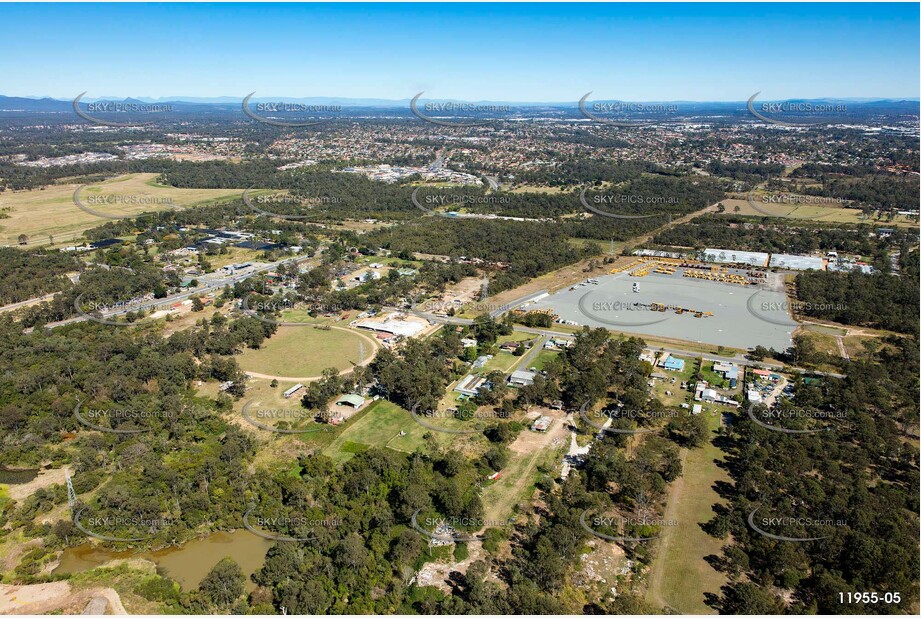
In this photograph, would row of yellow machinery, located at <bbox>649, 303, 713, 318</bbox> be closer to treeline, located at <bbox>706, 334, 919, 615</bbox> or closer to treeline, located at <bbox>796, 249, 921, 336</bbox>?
treeline, located at <bbox>796, 249, 921, 336</bbox>

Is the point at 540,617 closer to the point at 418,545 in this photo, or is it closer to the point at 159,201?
the point at 418,545

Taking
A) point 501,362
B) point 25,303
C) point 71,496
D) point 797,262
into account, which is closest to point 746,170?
point 797,262

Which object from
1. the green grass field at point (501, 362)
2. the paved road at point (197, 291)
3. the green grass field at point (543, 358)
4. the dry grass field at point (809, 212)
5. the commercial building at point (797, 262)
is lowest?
the green grass field at point (501, 362)

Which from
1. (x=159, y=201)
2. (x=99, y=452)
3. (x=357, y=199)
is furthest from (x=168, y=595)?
(x=159, y=201)

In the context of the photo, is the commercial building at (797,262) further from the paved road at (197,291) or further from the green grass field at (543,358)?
the paved road at (197,291)

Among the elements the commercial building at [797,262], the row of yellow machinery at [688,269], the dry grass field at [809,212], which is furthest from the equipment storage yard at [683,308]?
the dry grass field at [809,212]

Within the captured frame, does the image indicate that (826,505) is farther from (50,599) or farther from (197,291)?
(197,291)
